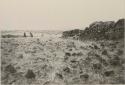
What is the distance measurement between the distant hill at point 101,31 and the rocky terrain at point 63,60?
8 cm

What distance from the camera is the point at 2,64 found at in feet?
57.0

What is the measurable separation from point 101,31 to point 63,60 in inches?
206

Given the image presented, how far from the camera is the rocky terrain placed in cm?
1645

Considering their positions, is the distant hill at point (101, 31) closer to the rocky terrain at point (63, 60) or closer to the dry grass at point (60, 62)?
the rocky terrain at point (63, 60)

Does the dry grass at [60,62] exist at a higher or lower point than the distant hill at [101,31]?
lower

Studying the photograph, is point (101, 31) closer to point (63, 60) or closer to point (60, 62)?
point (63, 60)

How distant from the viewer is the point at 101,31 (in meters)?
22.0

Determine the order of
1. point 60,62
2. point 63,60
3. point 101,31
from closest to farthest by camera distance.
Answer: point 60,62 → point 63,60 → point 101,31

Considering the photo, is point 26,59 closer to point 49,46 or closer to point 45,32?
point 49,46

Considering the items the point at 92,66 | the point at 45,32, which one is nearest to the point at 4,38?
the point at 45,32

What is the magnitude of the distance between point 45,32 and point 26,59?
22.1 feet

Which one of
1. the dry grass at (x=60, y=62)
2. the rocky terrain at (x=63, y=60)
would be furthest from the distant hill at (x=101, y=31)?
the dry grass at (x=60, y=62)

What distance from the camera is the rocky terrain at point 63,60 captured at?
1645 centimetres

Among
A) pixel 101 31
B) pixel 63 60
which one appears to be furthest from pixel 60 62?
pixel 101 31
